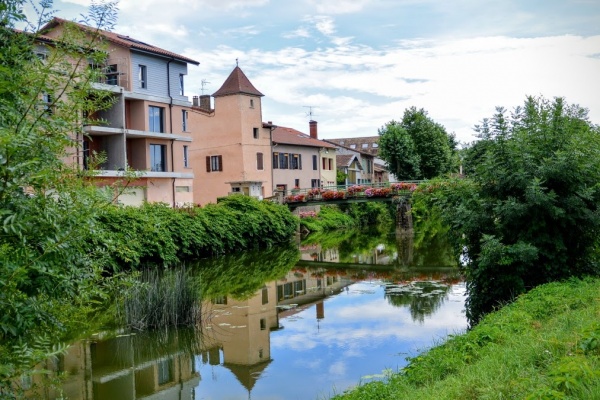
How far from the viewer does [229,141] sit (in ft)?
157

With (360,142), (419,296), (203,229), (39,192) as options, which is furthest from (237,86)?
(360,142)

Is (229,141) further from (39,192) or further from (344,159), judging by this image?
(39,192)

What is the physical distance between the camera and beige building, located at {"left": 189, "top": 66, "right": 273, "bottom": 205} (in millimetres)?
47438

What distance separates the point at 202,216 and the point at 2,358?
2646 cm

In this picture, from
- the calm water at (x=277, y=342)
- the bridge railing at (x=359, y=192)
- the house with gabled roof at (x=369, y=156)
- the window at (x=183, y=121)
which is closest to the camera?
the calm water at (x=277, y=342)

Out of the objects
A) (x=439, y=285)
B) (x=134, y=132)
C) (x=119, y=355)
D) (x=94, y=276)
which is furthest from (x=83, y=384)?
(x=134, y=132)

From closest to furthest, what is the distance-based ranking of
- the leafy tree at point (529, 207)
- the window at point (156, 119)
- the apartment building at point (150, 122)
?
the leafy tree at point (529, 207) → the apartment building at point (150, 122) → the window at point (156, 119)

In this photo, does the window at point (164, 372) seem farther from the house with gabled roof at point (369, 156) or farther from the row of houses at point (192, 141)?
the house with gabled roof at point (369, 156)

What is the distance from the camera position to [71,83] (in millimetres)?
4984

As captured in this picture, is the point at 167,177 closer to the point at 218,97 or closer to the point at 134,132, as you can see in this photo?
the point at 134,132

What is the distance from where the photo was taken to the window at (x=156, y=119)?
3666 cm

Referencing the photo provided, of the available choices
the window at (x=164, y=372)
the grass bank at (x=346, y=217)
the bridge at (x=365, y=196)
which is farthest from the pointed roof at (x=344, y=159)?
the window at (x=164, y=372)

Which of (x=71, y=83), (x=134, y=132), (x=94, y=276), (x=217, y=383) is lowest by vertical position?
(x=217, y=383)

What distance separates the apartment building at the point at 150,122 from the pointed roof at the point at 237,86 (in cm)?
826
